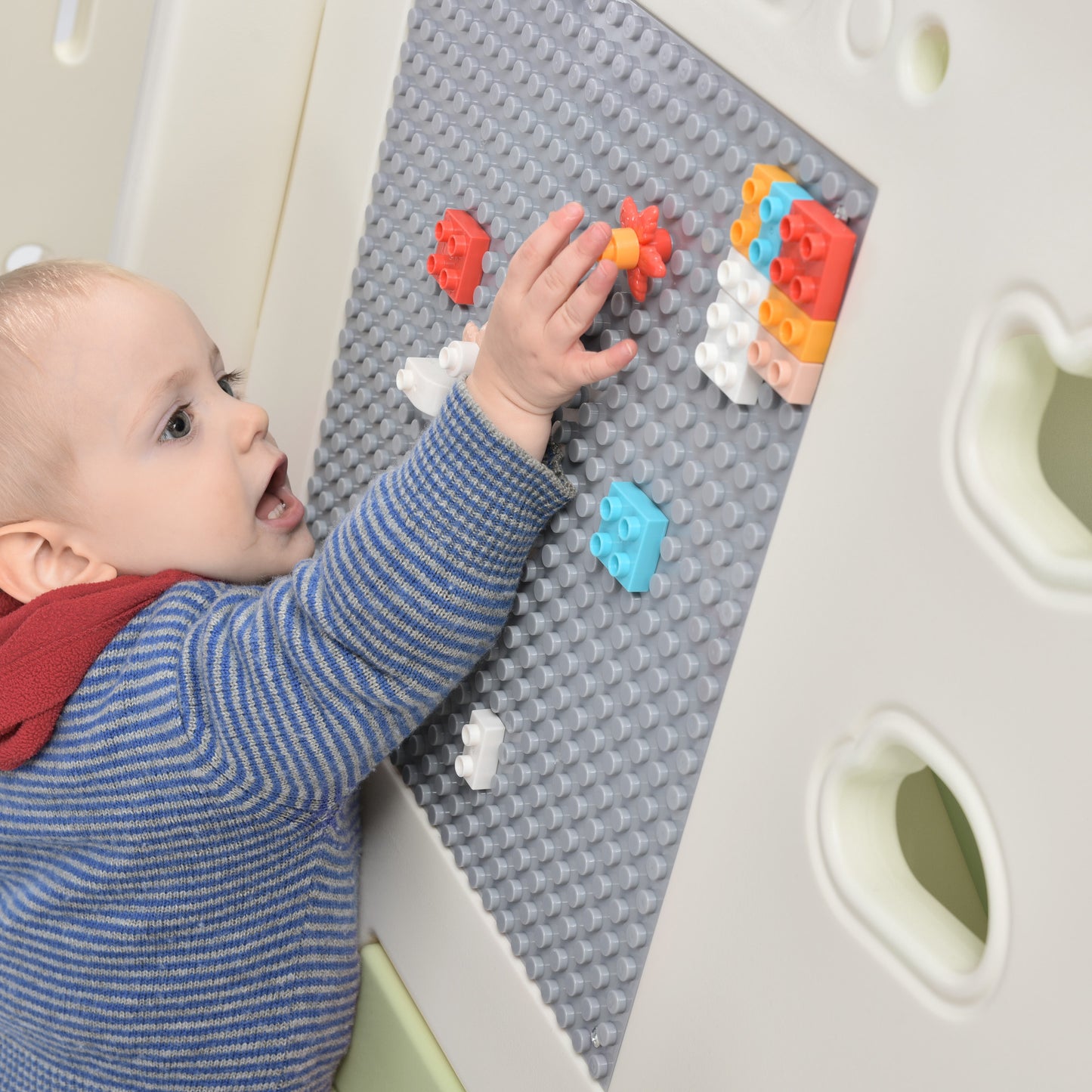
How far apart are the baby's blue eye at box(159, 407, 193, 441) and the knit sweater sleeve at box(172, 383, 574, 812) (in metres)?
0.11

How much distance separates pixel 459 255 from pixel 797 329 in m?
0.27

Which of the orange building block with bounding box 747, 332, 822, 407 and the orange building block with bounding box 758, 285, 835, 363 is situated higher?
the orange building block with bounding box 758, 285, 835, 363

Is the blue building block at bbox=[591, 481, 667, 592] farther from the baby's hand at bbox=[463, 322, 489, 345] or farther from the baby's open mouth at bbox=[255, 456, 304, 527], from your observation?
the baby's open mouth at bbox=[255, 456, 304, 527]

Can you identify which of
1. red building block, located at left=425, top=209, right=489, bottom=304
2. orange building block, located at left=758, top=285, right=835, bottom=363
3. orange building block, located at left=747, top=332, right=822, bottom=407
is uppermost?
orange building block, located at left=758, top=285, right=835, bottom=363

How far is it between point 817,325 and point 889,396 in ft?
0.14

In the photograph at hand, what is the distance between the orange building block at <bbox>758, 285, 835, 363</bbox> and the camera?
0.49 m

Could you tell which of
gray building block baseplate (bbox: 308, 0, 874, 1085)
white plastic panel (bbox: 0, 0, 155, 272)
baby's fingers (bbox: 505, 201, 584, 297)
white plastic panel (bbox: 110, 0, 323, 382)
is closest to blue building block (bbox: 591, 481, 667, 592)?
gray building block baseplate (bbox: 308, 0, 874, 1085)

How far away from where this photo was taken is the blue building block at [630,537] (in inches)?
22.5

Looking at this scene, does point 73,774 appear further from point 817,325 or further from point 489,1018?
point 817,325

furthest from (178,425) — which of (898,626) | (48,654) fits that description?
(898,626)

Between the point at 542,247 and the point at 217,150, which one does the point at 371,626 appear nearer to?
the point at 542,247

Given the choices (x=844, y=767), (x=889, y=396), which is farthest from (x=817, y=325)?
(x=844, y=767)

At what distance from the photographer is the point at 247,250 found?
1008mm

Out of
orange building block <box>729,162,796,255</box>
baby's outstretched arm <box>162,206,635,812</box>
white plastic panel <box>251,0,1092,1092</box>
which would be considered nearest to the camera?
white plastic panel <box>251,0,1092,1092</box>
